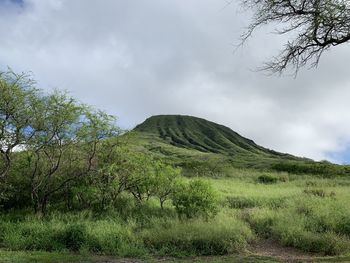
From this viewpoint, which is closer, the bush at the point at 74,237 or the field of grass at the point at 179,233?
the field of grass at the point at 179,233

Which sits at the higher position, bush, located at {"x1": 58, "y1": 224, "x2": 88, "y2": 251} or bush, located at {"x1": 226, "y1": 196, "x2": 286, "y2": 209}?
bush, located at {"x1": 226, "y1": 196, "x2": 286, "y2": 209}

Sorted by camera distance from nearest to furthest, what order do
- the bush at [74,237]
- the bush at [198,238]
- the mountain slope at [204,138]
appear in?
the bush at [198,238] → the bush at [74,237] → the mountain slope at [204,138]

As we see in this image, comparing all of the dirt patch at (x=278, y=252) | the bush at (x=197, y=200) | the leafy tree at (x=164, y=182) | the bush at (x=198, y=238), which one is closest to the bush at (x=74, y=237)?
the bush at (x=198, y=238)

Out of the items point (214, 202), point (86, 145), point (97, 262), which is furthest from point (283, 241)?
point (86, 145)

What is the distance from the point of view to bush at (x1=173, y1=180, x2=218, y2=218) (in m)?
21.6

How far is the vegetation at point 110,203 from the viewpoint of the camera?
55.5 feet

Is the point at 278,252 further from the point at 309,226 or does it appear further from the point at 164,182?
the point at 164,182

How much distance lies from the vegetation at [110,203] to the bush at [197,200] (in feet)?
0.16

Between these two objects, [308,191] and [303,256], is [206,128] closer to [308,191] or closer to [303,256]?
[308,191]

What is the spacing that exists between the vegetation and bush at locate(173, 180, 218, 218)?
5 centimetres

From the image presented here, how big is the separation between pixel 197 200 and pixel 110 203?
5448mm

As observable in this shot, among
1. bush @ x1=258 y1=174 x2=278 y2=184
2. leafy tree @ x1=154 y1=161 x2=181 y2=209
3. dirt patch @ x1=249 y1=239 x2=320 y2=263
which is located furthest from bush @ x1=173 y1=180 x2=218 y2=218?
bush @ x1=258 y1=174 x2=278 y2=184

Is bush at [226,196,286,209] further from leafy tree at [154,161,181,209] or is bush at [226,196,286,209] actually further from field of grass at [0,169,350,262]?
leafy tree at [154,161,181,209]

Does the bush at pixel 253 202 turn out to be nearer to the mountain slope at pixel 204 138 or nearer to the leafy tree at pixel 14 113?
the leafy tree at pixel 14 113
